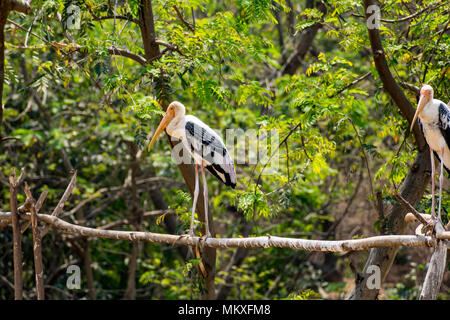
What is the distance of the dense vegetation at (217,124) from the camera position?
582cm

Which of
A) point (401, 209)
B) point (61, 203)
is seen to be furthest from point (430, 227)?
point (61, 203)

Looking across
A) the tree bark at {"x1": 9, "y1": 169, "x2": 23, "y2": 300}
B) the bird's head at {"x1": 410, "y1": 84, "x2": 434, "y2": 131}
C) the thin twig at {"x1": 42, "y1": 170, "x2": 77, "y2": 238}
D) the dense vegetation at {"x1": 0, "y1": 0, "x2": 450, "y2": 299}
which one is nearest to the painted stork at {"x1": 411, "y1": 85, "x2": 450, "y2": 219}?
the bird's head at {"x1": 410, "y1": 84, "x2": 434, "y2": 131}

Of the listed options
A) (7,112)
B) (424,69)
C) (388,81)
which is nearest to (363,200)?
(424,69)

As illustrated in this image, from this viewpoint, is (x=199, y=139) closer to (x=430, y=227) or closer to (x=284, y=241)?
(x=284, y=241)

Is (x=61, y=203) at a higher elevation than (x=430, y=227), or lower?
higher

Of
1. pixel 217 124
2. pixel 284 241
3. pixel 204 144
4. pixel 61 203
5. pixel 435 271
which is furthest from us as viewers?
pixel 217 124

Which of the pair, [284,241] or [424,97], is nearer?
[284,241]

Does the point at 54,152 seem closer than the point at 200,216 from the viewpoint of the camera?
No

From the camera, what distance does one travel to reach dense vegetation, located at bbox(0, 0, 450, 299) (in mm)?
5820

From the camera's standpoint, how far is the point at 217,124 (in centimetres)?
973

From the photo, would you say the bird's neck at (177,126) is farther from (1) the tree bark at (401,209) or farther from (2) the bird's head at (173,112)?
(1) the tree bark at (401,209)
